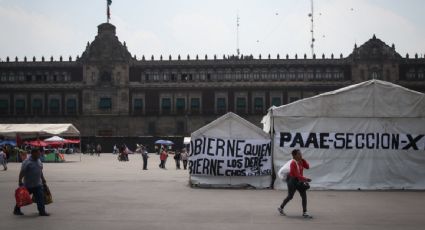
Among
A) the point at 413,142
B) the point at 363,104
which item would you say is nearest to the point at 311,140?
the point at 363,104

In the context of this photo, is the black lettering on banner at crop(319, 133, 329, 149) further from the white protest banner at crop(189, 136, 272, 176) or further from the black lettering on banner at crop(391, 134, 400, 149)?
the black lettering on banner at crop(391, 134, 400, 149)

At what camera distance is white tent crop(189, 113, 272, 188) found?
1850 centimetres

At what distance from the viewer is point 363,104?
18.3 metres

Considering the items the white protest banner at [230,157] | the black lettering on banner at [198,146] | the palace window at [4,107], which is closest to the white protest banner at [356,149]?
the white protest banner at [230,157]

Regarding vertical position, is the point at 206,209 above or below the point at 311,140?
below

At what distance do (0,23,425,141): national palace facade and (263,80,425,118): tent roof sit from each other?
49.0 m

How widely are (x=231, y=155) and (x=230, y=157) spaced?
0.25ft

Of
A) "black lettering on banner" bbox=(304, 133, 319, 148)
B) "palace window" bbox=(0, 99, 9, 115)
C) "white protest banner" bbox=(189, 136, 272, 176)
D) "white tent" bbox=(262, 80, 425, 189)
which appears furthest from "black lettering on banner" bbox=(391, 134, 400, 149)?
"palace window" bbox=(0, 99, 9, 115)

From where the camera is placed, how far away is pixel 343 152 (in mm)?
18281

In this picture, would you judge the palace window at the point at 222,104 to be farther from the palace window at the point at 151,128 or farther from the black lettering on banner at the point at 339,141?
the black lettering on banner at the point at 339,141

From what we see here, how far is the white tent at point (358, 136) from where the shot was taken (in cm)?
1803

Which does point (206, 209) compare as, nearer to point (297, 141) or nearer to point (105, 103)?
point (297, 141)

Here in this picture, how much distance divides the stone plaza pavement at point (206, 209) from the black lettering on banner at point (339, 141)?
5.78ft

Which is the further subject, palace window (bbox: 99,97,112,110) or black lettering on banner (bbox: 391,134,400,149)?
palace window (bbox: 99,97,112,110)
